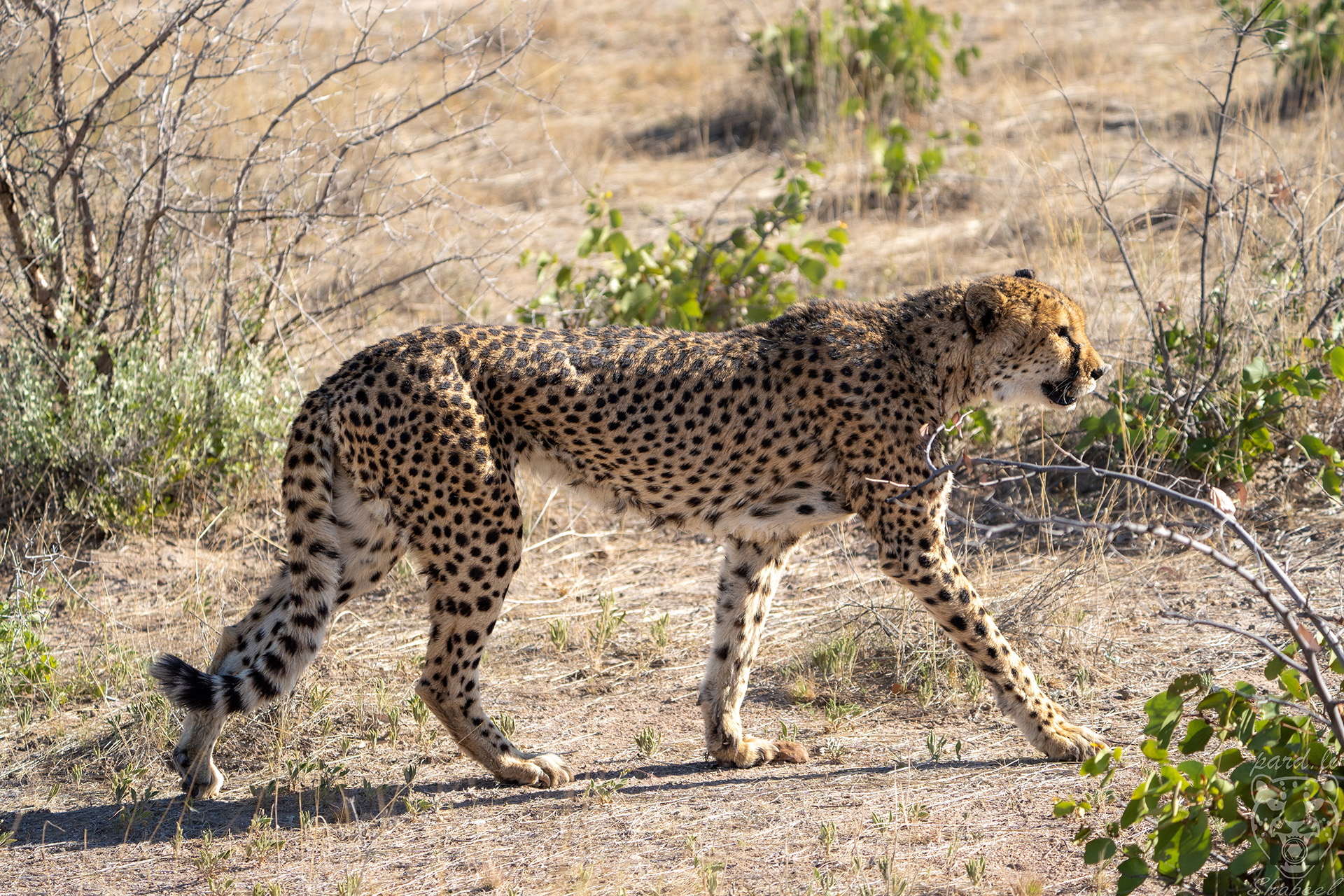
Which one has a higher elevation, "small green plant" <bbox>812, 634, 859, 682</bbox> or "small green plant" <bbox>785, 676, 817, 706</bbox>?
"small green plant" <bbox>812, 634, 859, 682</bbox>

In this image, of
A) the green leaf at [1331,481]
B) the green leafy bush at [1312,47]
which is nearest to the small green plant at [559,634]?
the green leaf at [1331,481]

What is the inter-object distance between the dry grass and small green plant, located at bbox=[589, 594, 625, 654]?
0.02m

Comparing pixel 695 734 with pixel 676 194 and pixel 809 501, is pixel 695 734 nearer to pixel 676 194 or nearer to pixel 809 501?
pixel 809 501

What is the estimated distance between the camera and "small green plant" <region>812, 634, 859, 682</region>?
4645 millimetres

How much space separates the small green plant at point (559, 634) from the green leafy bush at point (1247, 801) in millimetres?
2485

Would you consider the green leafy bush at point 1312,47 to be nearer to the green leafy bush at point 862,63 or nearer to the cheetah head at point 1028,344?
the green leafy bush at point 862,63

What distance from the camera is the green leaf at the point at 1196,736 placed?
277 cm

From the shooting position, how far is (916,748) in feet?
13.7

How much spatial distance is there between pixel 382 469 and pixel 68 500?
235cm

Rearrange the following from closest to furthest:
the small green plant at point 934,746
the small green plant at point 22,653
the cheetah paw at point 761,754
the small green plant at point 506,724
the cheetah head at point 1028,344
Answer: the small green plant at point 934,746
the cheetah paw at point 761,754
the cheetah head at point 1028,344
the small green plant at point 506,724
the small green plant at point 22,653

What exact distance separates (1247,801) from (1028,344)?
1.87 meters

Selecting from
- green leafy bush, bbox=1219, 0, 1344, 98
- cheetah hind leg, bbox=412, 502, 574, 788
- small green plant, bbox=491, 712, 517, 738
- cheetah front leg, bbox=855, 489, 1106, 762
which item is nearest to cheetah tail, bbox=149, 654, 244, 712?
cheetah hind leg, bbox=412, 502, 574, 788

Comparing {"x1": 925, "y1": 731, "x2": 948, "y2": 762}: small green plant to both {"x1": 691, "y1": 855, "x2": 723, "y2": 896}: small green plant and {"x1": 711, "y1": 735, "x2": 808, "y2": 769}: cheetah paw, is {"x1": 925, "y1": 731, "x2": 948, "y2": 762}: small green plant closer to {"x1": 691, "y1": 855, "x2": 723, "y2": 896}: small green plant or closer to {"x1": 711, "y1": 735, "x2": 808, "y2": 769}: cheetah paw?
{"x1": 711, "y1": 735, "x2": 808, "y2": 769}: cheetah paw

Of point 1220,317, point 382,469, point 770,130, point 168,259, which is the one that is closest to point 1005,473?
point 1220,317
